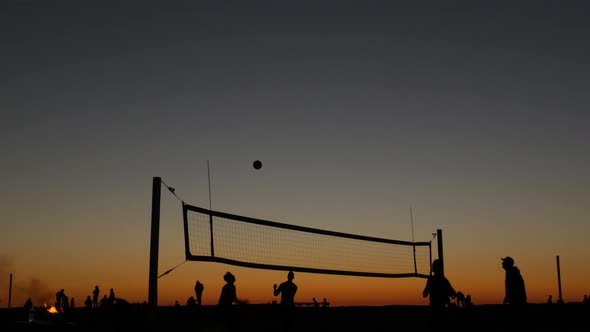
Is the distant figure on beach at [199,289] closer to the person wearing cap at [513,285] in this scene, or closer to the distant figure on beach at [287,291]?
the distant figure on beach at [287,291]

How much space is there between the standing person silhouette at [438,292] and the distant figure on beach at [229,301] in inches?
157

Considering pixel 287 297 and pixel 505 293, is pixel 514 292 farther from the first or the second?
pixel 287 297

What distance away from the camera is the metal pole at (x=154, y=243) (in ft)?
49.1

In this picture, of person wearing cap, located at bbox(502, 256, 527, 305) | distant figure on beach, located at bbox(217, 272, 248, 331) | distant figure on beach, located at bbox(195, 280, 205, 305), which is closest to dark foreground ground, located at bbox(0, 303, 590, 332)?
distant figure on beach, located at bbox(217, 272, 248, 331)

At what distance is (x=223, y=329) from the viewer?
59.0 ft

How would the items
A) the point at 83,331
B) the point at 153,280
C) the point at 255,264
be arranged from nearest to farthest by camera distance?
the point at 153,280 < the point at 255,264 < the point at 83,331

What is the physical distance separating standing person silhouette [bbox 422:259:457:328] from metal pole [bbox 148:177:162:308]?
5.65 metres

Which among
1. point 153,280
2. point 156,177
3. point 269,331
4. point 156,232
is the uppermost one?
point 156,177

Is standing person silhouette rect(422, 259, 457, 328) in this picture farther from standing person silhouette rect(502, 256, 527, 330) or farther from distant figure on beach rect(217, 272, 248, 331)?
distant figure on beach rect(217, 272, 248, 331)

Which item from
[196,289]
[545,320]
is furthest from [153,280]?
[196,289]

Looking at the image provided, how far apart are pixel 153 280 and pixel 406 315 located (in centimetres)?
966

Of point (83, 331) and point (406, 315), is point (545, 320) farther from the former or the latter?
point (83, 331)

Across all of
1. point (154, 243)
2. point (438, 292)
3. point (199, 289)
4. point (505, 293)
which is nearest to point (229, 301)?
point (154, 243)

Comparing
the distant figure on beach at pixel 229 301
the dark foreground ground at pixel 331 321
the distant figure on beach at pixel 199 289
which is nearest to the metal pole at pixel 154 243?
the dark foreground ground at pixel 331 321
